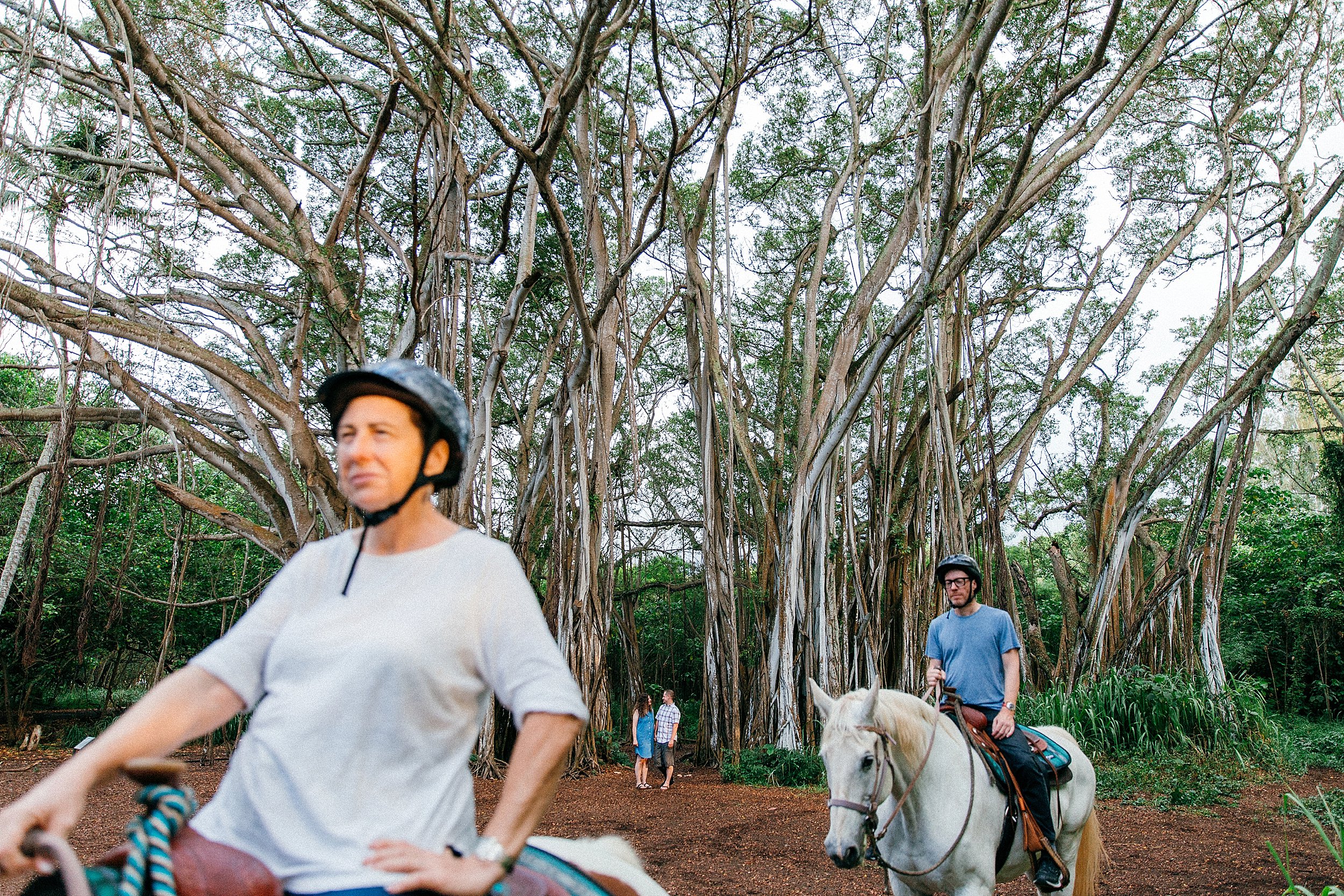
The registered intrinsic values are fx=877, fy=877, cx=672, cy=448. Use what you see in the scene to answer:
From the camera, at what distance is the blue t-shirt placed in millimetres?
3203

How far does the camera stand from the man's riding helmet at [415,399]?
1.01 m

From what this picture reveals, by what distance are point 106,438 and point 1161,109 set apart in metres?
13.6

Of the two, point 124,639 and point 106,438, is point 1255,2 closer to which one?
point 106,438

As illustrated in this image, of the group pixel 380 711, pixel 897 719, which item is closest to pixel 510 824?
pixel 380 711

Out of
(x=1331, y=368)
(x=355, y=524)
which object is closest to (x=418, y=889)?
(x=355, y=524)

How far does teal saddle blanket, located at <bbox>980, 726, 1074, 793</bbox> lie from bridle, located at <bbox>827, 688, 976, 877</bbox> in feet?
0.53

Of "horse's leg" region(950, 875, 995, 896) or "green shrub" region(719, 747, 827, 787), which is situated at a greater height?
"horse's leg" region(950, 875, 995, 896)

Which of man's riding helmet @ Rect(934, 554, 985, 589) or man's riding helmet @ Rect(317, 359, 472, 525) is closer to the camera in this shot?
man's riding helmet @ Rect(317, 359, 472, 525)

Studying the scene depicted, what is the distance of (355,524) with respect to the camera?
6629mm

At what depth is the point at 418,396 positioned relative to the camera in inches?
40.1

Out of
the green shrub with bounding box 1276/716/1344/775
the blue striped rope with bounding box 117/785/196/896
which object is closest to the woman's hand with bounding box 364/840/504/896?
the blue striped rope with bounding box 117/785/196/896

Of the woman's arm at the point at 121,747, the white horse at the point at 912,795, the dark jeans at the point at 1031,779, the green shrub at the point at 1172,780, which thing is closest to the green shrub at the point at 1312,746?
the green shrub at the point at 1172,780

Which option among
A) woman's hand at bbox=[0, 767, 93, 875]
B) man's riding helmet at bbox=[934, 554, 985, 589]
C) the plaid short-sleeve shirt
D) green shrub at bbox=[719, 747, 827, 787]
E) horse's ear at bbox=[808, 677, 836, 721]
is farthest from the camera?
Result: the plaid short-sleeve shirt

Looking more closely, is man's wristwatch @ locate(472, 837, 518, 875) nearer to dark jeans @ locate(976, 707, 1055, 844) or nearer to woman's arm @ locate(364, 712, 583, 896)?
woman's arm @ locate(364, 712, 583, 896)
